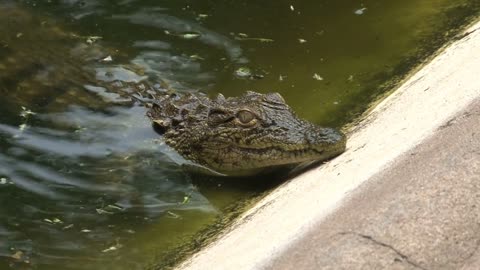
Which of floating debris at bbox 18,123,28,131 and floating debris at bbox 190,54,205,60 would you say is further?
floating debris at bbox 190,54,205,60

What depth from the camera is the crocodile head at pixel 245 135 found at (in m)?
5.30

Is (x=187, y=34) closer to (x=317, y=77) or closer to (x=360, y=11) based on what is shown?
(x=317, y=77)

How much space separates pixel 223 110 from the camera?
573 centimetres

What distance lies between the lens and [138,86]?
271 inches

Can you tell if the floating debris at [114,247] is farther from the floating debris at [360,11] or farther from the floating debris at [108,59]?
the floating debris at [360,11]

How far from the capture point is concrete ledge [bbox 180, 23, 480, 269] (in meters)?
3.82

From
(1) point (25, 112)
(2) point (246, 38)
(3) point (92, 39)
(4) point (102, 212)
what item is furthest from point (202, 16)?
(4) point (102, 212)

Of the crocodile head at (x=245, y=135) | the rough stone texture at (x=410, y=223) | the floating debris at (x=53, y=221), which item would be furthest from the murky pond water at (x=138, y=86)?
the rough stone texture at (x=410, y=223)

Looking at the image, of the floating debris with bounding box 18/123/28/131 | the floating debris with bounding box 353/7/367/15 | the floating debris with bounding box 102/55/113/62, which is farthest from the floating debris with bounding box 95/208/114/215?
the floating debris with bounding box 353/7/367/15

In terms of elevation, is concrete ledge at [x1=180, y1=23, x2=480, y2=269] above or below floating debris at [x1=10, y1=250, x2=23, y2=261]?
above

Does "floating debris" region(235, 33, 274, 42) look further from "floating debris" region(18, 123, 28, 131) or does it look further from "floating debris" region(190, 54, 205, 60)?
"floating debris" region(18, 123, 28, 131)

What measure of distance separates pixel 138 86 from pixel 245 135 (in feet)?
5.39

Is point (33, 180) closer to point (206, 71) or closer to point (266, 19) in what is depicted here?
point (206, 71)

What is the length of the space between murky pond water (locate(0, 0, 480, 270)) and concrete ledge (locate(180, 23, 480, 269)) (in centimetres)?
57
